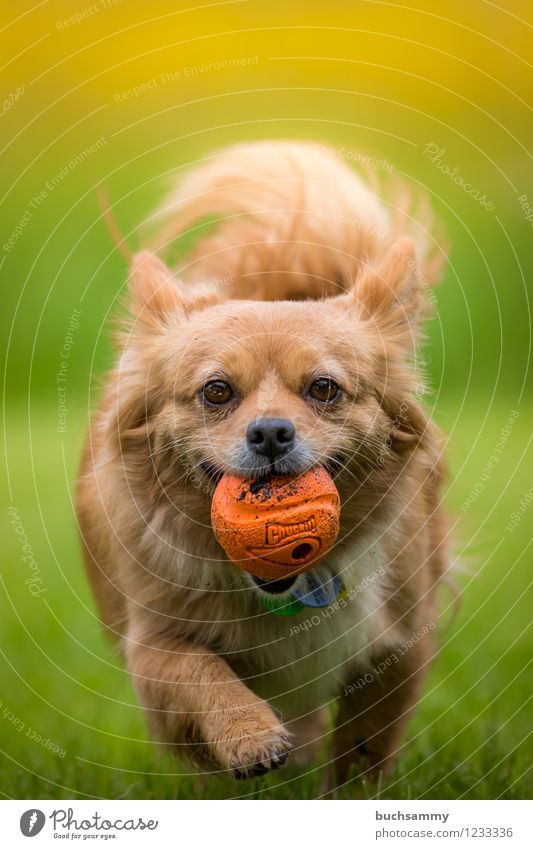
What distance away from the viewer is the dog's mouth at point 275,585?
4203 millimetres

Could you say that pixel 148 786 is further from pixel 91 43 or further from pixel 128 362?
pixel 91 43

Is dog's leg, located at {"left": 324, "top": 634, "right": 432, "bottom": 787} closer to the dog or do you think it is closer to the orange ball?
the dog

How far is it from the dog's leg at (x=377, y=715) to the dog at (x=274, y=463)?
0.01 meters

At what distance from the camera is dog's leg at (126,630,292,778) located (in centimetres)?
387

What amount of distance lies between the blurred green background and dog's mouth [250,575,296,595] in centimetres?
110

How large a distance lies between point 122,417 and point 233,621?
102 cm

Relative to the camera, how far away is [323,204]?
18.1 ft

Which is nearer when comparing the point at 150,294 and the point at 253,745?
the point at 253,745

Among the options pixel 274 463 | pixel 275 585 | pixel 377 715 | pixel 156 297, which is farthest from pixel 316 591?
pixel 156 297

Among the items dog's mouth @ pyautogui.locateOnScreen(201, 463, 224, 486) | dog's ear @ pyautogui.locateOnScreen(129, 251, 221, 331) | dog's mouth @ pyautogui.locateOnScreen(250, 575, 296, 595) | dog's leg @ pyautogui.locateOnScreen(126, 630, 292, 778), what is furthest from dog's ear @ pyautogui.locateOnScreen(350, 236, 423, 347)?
dog's leg @ pyautogui.locateOnScreen(126, 630, 292, 778)

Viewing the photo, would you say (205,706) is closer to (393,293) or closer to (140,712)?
(140,712)

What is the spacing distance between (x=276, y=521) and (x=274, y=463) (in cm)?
25

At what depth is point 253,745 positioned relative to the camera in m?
3.86
